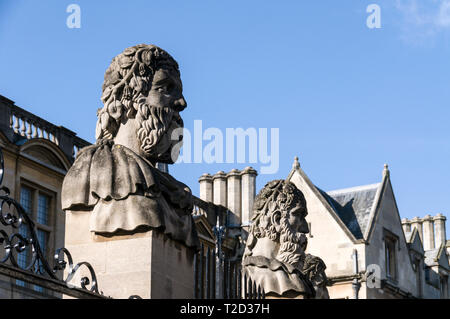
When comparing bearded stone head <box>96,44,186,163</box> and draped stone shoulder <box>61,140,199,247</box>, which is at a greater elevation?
bearded stone head <box>96,44,186,163</box>

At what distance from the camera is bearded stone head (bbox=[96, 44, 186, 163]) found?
9.70 metres

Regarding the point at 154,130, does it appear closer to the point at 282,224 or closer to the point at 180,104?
the point at 180,104

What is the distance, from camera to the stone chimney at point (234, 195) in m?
40.2

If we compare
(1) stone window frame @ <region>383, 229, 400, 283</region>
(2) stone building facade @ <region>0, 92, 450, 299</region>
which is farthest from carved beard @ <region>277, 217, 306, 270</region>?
(1) stone window frame @ <region>383, 229, 400, 283</region>

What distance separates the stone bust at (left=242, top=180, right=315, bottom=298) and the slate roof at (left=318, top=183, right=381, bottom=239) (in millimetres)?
25311

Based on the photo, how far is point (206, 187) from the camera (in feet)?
137

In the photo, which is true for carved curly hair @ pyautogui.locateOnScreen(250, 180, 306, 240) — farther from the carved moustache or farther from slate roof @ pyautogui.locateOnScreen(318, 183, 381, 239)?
slate roof @ pyautogui.locateOnScreen(318, 183, 381, 239)

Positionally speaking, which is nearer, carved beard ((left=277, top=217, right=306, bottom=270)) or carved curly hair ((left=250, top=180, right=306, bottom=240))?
carved beard ((left=277, top=217, right=306, bottom=270))

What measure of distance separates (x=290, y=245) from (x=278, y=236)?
0.54 ft

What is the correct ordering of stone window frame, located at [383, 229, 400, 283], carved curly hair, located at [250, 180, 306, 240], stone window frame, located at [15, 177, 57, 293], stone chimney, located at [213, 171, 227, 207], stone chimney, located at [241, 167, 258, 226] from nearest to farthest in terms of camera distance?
carved curly hair, located at [250, 180, 306, 240], stone window frame, located at [15, 177, 57, 293], stone window frame, located at [383, 229, 400, 283], stone chimney, located at [241, 167, 258, 226], stone chimney, located at [213, 171, 227, 207]

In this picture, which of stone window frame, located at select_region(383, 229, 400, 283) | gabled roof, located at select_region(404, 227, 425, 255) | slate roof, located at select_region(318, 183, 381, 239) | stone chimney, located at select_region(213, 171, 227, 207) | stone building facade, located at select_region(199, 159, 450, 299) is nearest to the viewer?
stone building facade, located at select_region(199, 159, 450, 299)

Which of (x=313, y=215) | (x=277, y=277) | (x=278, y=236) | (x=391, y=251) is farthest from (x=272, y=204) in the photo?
(x=391, y=251)
